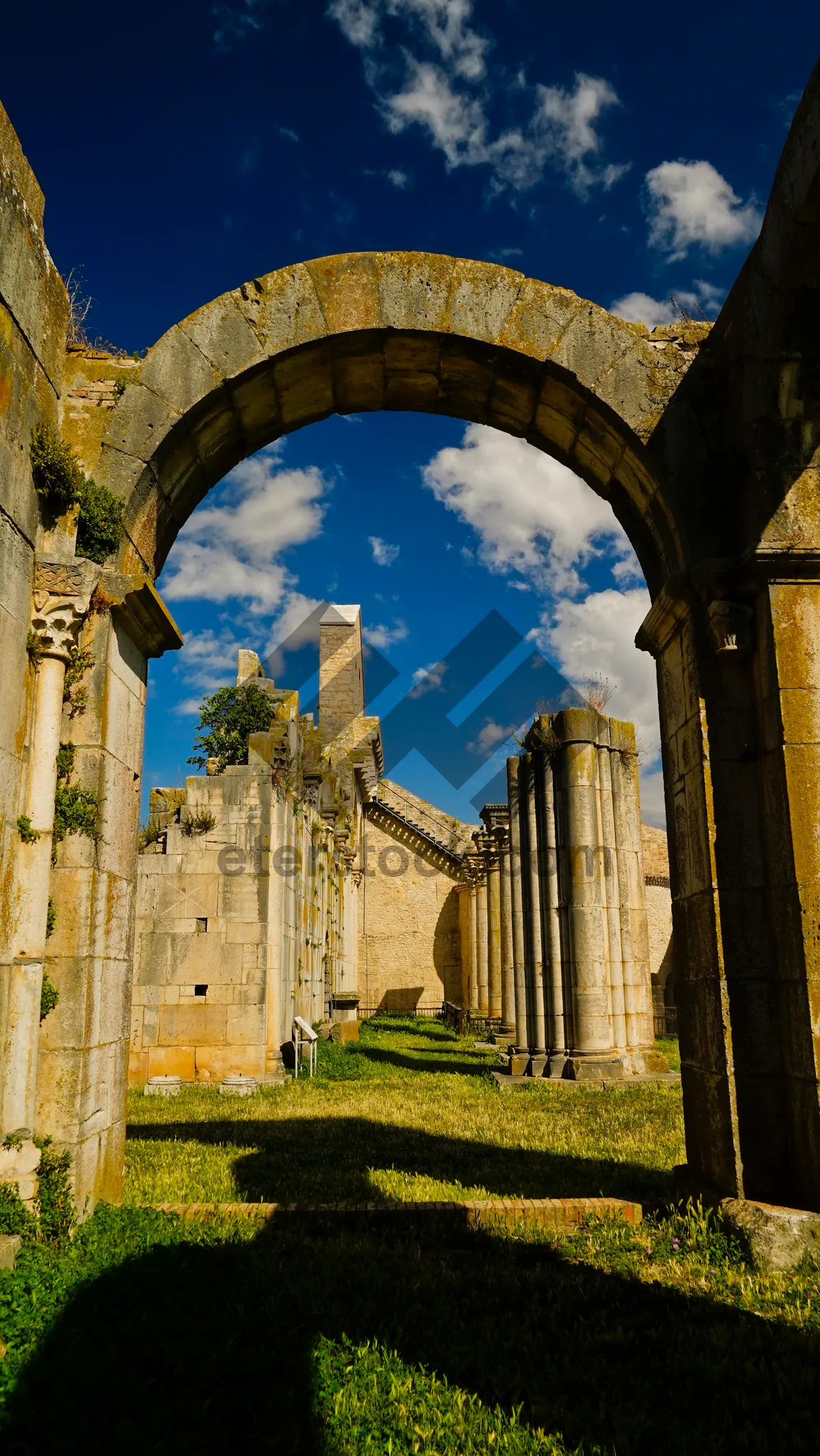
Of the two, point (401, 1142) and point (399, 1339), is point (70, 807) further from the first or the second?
point (401, 1142)

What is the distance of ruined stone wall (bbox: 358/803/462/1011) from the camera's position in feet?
112

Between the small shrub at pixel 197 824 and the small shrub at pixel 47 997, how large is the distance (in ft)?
27.6

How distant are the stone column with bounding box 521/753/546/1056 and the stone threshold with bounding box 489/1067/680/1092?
0.78m

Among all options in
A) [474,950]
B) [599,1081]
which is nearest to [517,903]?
[599,1081]

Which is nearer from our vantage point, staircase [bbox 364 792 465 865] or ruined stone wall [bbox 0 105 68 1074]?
ruined stone wall [bbox 0 105 68 1074]

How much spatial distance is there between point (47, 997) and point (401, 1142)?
4277 mm

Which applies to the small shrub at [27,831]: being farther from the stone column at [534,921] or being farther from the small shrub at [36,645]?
the stone column at [534,921]

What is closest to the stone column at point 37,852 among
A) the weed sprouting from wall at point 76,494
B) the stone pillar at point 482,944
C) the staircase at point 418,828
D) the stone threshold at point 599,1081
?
the weed sprouting from wall at point 76,494

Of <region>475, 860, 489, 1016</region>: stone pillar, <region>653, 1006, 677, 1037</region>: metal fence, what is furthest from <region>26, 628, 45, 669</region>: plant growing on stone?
<region>653, 1006, 677, 1037</region>: metal fence

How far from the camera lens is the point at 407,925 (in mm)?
34438

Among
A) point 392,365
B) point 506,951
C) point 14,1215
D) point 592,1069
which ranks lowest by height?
point 592,1069

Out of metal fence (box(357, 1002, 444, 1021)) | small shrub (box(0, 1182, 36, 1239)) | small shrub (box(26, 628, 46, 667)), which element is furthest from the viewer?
metal fence (box(357, 1002, 444, 1021))

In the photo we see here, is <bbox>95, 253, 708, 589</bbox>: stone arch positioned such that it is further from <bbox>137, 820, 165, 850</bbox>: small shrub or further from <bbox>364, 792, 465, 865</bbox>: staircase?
<bbox>364, 792, 465, 865</bbox>: staircase

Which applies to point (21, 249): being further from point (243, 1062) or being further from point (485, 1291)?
point (243, 1062)
